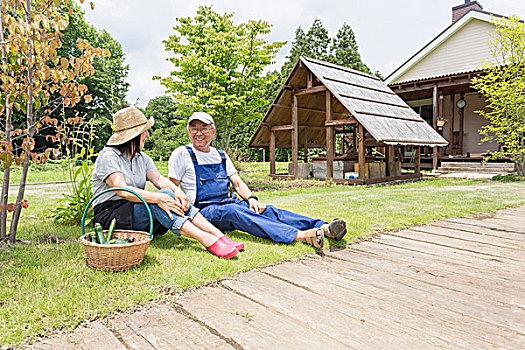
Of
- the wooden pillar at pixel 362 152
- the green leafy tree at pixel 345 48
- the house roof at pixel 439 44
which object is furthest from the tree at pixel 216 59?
the green leafy tree at pixel 345 48

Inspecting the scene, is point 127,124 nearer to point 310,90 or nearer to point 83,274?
point 83,274

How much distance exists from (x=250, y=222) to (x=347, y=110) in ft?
31.6

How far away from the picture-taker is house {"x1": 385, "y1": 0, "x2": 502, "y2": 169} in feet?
54.2

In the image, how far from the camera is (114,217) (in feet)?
10.9

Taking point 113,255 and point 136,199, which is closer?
point 113,255

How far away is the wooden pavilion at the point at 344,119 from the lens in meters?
11.5

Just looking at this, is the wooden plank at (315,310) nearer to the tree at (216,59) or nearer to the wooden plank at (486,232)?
the wooden plank at (486,232)

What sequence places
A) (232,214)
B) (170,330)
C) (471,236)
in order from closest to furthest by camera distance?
(170,330) < (232,214) < (471,236)

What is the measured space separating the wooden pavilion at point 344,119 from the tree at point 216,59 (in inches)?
55.1

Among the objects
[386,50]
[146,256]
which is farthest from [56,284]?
[386,50]

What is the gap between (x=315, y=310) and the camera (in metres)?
2.26

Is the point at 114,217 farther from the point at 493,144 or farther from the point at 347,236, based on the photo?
the point at 493,144

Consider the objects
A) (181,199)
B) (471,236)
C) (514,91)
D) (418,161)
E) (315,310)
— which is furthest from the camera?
(418,161)

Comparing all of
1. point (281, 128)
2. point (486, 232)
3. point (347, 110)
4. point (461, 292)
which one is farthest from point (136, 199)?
point (281, 128)
